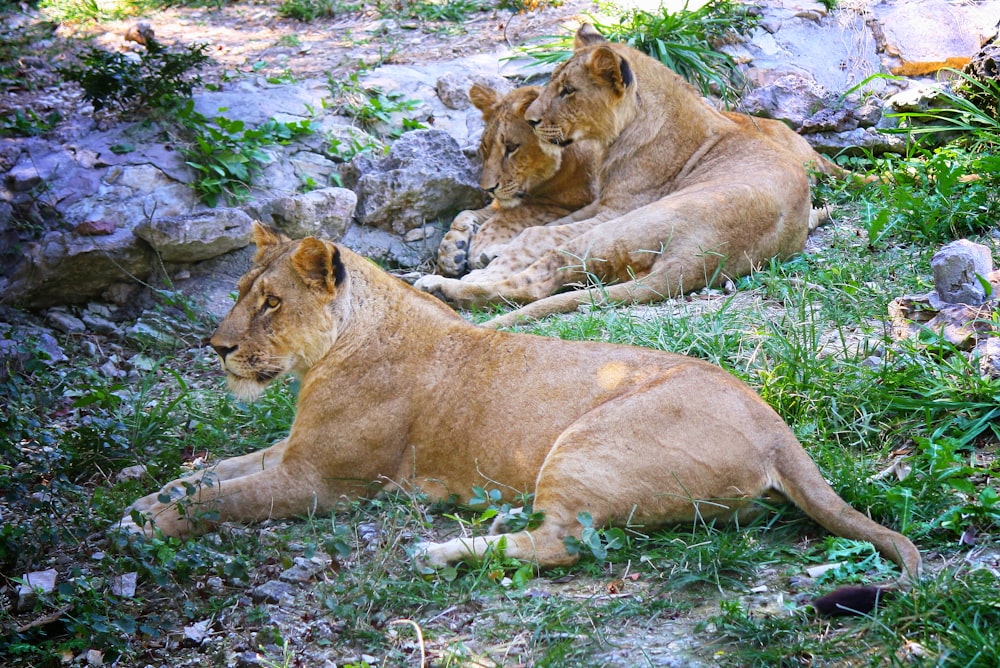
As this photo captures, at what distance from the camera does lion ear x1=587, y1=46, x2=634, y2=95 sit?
323 inches

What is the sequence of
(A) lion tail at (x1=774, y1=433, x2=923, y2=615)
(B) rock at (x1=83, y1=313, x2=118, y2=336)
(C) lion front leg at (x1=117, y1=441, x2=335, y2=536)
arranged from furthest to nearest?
(B) rock at (x1=83, y1=313, x2=118, y2=336) → (C) lion front leg at (x1=117, y1=441, x2=335, y2=536) → (A) lion tail at (x1=774, y1=433, x2=923, y2=615)

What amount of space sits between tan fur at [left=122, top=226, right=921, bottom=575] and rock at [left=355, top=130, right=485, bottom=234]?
3.31 m

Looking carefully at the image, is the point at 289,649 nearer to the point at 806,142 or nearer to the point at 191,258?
the point at 191,258

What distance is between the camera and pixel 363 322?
5.08 m

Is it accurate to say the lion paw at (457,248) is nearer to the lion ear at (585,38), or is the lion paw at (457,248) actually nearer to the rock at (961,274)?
the lion ear at (585,38)

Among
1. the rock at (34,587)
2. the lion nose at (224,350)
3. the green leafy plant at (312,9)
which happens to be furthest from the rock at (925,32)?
the rock at (34,587)

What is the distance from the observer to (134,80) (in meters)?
8.34

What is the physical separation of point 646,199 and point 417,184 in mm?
Answer: 1862

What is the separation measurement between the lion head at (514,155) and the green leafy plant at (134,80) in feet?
8.12

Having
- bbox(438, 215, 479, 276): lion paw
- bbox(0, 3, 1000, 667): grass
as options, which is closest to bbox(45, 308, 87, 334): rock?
bbox(0, 3, 1000, 667): grass

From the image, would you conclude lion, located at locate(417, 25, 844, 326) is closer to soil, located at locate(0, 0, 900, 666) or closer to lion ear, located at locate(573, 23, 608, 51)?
lion ear, located at locate(573, 23, 608, 51)

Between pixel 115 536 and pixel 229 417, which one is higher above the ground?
pixel 115 536

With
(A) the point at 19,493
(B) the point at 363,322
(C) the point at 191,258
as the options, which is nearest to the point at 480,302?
(C) the point at 191,258

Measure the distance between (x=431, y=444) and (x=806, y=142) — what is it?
5807 mm
